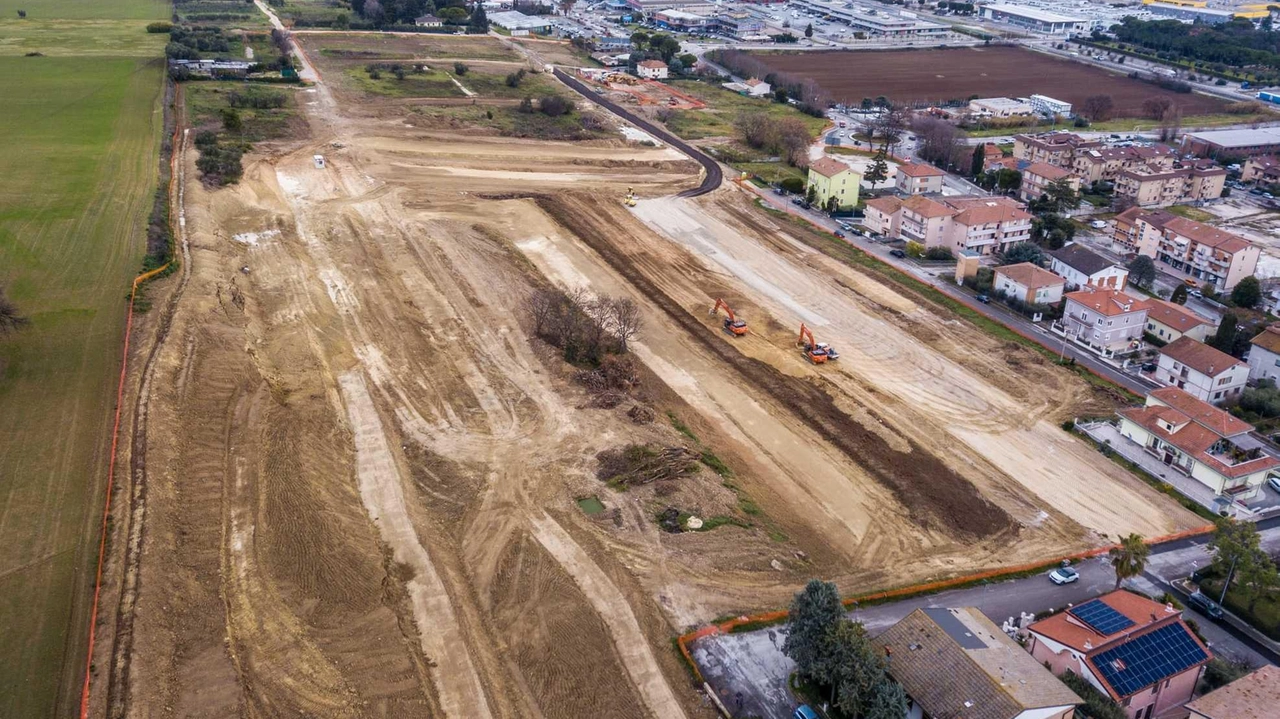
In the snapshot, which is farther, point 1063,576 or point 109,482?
point 109,482

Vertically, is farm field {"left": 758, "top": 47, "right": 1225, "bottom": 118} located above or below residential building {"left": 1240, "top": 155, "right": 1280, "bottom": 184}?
above

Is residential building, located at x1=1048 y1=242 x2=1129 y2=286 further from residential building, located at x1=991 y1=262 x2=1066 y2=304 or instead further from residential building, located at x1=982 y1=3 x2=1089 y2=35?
residential building, located at x1=982 y1=3 x2=1089 y2=35

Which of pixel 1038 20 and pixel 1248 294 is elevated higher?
pixel 1038 20

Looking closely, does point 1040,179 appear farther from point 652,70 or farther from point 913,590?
point 652,70

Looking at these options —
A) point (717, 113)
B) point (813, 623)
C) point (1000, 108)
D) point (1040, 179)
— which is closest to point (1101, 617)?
point (813, 623)

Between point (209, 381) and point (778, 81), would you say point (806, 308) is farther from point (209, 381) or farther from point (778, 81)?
point (778, 81)

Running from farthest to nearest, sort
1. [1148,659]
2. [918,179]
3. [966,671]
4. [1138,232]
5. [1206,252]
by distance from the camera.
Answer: [918,179] → [1138,232] → [1206,252] → [1148,659] → [966,671]

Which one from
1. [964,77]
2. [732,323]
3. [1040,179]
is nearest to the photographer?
[732,323]

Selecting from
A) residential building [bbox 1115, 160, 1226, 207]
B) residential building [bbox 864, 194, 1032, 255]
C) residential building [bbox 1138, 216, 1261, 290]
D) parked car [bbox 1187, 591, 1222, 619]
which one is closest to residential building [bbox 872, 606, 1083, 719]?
parked car [bbox 1187, 591, 1222, 619]
